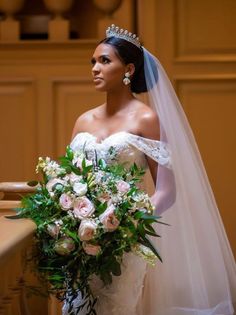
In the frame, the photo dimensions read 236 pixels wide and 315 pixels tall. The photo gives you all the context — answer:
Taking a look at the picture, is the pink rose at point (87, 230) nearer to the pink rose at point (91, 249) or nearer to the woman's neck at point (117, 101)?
the pink rose at point (91, 249)

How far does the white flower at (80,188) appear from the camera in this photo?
1.78 meters

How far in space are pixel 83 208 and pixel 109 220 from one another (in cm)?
8

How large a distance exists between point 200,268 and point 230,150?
1.09 metres

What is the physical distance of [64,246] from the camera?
68.6 inches

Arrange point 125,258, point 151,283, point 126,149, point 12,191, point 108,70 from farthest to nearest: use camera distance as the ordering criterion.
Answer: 1. point 151,283
2. point 108,70
3. point 126,149
4. point 125,258
5. point 12,191

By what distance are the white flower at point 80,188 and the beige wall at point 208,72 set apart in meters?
1.87

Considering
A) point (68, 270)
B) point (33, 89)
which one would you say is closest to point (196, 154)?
point (68, 270)

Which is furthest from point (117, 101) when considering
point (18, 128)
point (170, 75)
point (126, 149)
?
point (18, 128)

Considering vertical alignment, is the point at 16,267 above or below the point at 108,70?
below

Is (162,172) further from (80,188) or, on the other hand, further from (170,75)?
(170,75)

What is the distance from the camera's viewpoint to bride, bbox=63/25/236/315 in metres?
2.32

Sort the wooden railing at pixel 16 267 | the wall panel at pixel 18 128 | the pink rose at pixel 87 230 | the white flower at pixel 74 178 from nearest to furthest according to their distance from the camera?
the wooden railing at pixel 16 267 < the pink rose at pixel 87 230 < the white flower at pixel 74 178 < the wall panel at pixel 18 128

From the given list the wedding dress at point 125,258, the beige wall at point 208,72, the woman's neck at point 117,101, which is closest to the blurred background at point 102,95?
the beige wall at point 208,72

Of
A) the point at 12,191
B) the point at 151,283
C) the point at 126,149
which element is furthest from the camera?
the point at 151,283
